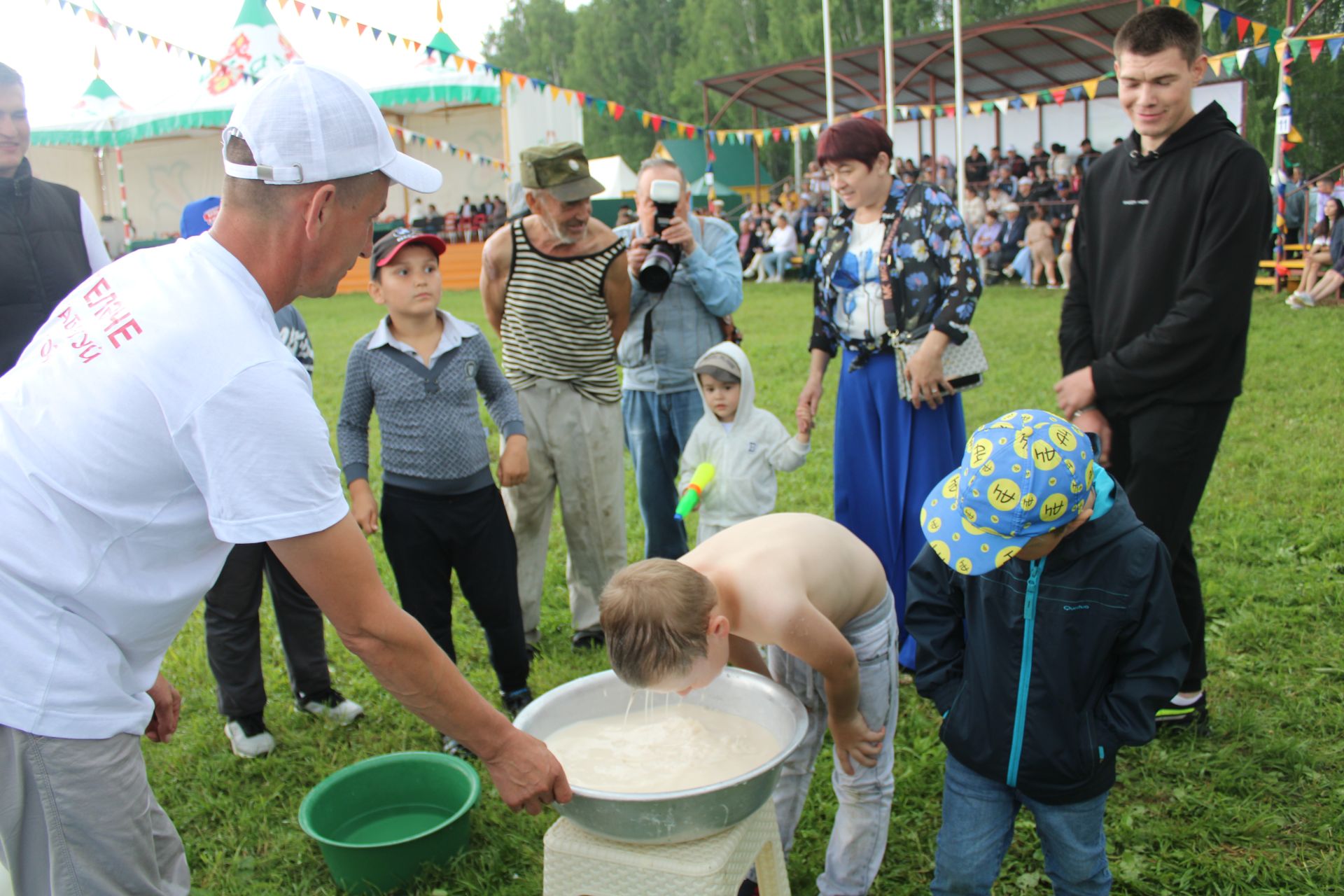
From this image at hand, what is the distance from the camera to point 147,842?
5.26 ft

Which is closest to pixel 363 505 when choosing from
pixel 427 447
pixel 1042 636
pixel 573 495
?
pixel 427 447

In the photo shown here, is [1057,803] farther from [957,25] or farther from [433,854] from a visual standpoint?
[957,25]

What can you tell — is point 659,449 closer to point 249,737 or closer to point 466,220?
point 249,737

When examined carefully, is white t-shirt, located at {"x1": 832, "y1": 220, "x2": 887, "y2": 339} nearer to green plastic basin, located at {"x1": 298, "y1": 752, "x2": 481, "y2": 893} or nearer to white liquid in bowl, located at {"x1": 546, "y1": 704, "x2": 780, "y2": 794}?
white liquid in bowl, located at {"x1": 546, "y1": 704, "x2": 780, "y2": 794}

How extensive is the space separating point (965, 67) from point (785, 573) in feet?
66.6

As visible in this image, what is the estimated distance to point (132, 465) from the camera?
4.63ft

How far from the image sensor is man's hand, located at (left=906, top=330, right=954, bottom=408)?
3355 mm

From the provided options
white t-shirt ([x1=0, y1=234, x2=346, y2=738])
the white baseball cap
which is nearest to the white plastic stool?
white t-shirt ([x1=0, y1=234, x2=346, y2=738])

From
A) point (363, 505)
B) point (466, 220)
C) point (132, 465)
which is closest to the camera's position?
point (132, 465)

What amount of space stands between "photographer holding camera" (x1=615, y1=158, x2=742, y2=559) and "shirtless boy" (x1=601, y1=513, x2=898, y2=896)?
1663mm

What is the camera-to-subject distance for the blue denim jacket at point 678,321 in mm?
4055

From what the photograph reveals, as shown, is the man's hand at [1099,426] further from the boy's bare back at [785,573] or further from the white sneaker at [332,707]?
the white sneaker at [332,707]

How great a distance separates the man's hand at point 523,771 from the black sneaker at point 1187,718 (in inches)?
86.6

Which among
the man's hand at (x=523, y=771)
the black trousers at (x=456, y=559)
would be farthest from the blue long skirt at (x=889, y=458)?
the man's hand at (x=523, y=771)
